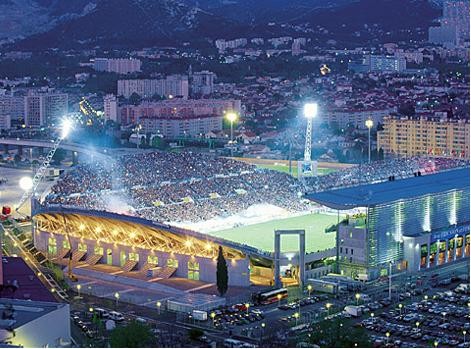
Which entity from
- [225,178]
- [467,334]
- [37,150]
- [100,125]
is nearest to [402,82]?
[100,125]

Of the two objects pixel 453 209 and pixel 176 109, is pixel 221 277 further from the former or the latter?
pixel 176 109

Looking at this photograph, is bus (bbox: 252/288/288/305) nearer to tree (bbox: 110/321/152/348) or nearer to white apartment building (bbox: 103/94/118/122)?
tree (bbox: 110/321/152/348)

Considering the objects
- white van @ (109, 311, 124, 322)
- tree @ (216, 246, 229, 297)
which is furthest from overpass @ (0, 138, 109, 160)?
white van @ (109, 311, 124, 322)

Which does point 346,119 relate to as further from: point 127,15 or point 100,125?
point 127,15

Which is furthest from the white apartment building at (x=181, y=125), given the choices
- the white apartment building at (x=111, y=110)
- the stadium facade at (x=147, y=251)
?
the stadium facade at (x=147, y=251)

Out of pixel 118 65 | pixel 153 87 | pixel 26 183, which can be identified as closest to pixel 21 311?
pixel 26 183

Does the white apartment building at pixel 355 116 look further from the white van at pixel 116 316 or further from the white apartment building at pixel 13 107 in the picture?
the white van at pixel 116 316
